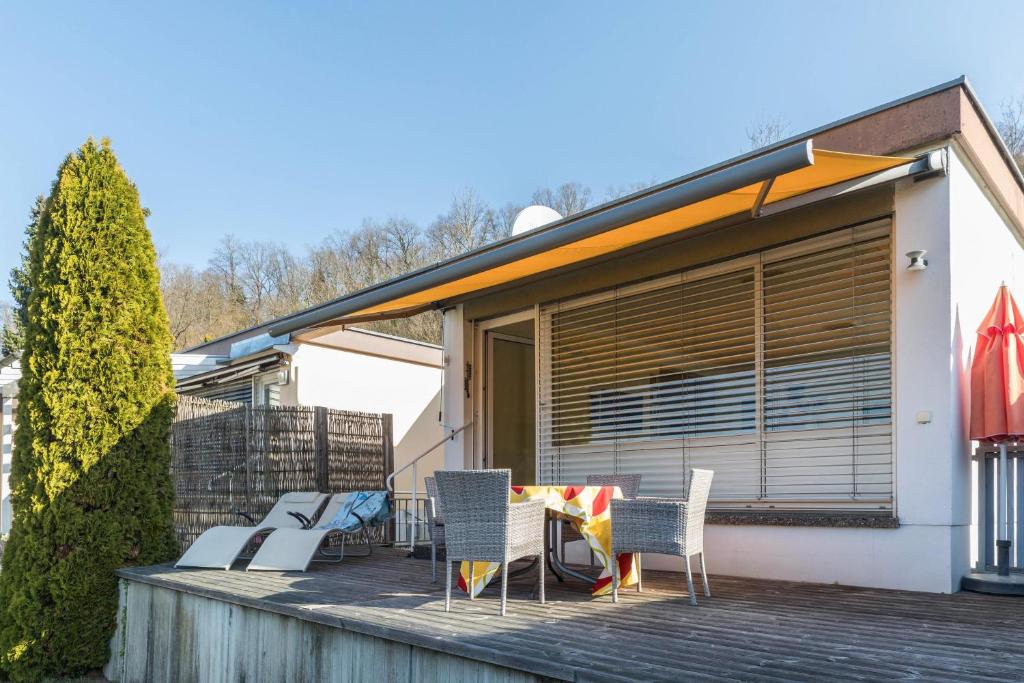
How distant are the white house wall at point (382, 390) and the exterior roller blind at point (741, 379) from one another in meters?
5.57

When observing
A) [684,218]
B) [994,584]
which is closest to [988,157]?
[684,218]

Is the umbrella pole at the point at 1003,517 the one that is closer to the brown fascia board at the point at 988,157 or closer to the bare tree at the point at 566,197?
the brown fascia board at the point at 988,157

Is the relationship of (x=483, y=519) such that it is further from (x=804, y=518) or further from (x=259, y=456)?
(x=259, y=456)

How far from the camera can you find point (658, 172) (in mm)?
27500

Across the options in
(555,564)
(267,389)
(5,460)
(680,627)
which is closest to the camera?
(680,627)

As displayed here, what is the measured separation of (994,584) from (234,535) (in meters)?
6.41

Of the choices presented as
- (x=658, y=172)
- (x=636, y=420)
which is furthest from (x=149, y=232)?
(x=658, y=172)

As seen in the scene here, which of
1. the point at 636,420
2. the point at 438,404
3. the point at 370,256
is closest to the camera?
the point at 636,420

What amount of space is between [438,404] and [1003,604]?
35.8ft

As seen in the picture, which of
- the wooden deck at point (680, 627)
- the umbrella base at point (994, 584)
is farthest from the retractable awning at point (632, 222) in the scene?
the umbrella base at point (994, 584)

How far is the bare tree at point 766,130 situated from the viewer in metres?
21.0

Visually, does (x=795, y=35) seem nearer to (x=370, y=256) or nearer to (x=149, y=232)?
(x=370, y=256)

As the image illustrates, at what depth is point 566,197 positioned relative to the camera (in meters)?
25.3

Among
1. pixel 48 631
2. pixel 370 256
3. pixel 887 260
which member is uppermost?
pixel 370 256
